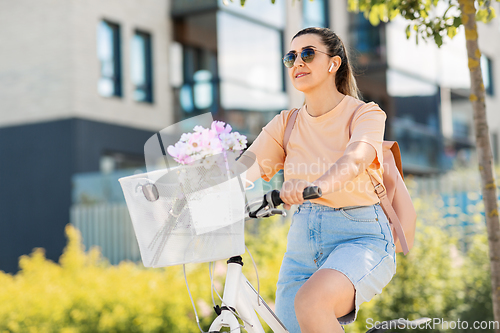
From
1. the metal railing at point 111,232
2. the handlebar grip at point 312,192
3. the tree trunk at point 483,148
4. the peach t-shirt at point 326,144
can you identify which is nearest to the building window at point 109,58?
the metal railing at point 111,232

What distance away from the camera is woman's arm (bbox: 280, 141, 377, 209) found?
2.00 m

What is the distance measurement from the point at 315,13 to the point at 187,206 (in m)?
15.0

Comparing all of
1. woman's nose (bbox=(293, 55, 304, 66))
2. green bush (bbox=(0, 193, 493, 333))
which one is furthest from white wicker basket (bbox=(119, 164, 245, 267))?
green bush (bbox=(0, 193, 493, 333))

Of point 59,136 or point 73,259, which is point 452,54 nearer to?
point 59,136

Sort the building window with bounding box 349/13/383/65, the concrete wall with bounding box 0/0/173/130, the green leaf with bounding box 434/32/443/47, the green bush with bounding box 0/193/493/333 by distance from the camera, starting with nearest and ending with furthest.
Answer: the green leaf with bounding box 434/32/443/47, the green bush with bounding box 0/193/493/333, the concrete wall with bounding box 0/0/173/130, the building window with bounding box 349/13/383/65

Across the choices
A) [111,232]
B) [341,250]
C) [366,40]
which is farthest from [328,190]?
[366,40]

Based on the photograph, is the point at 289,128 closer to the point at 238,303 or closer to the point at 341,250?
the point at 341,250

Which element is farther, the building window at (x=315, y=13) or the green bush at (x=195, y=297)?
the building window at (x=315, y=13)

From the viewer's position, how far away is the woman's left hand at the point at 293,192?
198cm

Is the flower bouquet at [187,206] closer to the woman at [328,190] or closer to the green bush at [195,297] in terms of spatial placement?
the woman at [328,190]

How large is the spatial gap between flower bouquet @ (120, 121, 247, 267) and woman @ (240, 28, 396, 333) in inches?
10.0

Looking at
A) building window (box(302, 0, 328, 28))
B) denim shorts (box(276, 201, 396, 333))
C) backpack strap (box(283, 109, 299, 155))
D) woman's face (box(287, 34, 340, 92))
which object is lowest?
denim shorts (box(276, 201, 396, 333))

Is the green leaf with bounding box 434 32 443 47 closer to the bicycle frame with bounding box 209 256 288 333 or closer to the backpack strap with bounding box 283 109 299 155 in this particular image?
the backpack strap with bounding box 283 109 299 155

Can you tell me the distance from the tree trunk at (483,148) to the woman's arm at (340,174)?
1535mm
